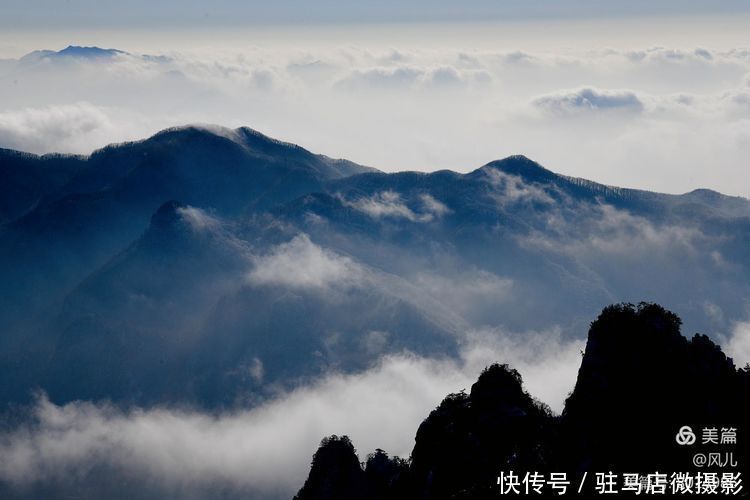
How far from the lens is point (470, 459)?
6756 cm

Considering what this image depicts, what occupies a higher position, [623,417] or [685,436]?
[623,417]

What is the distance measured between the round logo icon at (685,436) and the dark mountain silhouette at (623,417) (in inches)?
17.2

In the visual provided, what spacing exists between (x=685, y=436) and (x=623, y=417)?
4914 millimetres

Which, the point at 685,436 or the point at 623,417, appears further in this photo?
the point at 623,417

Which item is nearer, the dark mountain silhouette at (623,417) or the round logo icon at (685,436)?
the round logo icon at (685,436)

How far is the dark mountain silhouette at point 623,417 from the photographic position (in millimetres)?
54469

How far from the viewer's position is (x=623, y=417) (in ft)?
185

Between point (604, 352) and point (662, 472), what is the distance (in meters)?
11.3

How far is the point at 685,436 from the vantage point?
52.8 metres

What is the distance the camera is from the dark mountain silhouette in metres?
54.5

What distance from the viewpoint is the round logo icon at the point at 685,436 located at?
52.6 meters

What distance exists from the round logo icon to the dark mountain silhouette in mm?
436

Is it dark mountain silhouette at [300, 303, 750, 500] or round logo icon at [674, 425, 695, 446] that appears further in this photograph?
dark mountain silhouette at [300, 303, 750, 500]

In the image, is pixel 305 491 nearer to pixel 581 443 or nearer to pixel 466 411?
pixel 466 411
